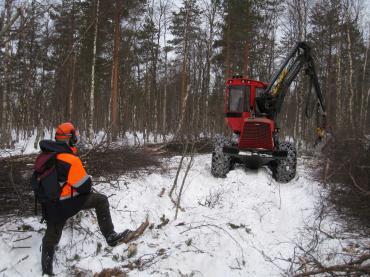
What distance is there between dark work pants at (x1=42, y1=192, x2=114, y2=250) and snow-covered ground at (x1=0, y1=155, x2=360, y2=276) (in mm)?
335

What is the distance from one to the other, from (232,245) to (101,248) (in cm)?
204

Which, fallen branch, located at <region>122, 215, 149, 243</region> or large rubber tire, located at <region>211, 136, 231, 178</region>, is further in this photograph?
large rubber tire, located at <region>211, 136, 231, 178</region>

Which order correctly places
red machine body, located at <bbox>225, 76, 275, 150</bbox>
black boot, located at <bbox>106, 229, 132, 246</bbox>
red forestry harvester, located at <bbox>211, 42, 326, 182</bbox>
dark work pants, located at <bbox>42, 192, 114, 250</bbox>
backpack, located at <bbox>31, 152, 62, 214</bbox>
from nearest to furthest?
backpack, located at <bbox>31, 152, 62, 214</bbox> < dark work pants, located at <bbox>42, 192, 114, 250</bbox> < black boot, located at <bbox>106, 229, 132, 246</bbox> < red forestry harvester, located at <bbox>211, 42, 326, 182</bbox> < red machine body, located at <bbox>225, 76, 275, 150</bbox>

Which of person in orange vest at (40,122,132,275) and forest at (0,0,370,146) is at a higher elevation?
forest at (0,0,370,146)

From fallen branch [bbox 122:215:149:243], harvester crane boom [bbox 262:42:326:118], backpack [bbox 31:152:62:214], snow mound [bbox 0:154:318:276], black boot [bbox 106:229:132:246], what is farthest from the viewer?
harvester crane boom [bbox 262:42:326:118]

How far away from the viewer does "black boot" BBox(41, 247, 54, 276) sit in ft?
15.8

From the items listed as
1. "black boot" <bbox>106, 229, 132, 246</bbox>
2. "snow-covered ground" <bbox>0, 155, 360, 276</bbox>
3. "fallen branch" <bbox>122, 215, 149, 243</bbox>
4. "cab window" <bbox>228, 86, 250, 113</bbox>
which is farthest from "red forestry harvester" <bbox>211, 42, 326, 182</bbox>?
"black boot" <bbox>106, 229, 132, 246</bbox>

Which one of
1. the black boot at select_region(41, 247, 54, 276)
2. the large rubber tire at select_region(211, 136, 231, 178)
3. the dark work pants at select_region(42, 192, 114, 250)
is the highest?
the large rubber tire at select_region(211, 136, 231, 178)

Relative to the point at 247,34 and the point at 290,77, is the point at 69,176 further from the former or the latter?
the point at 247,34

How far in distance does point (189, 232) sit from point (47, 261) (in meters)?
2.36

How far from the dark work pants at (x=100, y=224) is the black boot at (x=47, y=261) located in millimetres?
39

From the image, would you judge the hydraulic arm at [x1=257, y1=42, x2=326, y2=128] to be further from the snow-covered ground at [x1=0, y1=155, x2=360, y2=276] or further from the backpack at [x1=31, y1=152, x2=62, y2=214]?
the backpack at [x1=31, y1=152, x2=62, y2=214]

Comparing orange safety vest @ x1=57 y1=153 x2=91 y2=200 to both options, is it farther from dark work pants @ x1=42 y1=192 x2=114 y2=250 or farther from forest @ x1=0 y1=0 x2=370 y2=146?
forest @ x1=0 y1=0 x2=370 y2=146

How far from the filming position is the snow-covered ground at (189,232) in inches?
202
